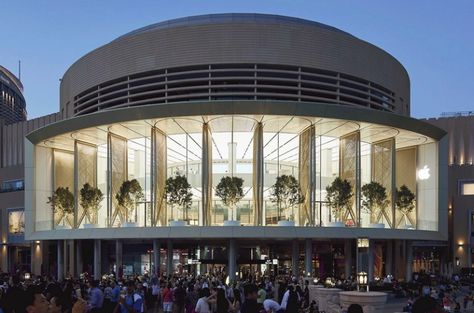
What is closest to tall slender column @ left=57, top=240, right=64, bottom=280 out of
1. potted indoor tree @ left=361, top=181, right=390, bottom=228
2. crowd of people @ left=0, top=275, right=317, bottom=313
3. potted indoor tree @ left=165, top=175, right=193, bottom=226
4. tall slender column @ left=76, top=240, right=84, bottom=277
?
tall slender column @ left=76, top=240, right=84, bottom=277

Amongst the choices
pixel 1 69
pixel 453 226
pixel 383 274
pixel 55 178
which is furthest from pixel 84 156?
pixel 1 69

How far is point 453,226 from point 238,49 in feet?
104

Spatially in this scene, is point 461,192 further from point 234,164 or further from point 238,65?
point 238,65

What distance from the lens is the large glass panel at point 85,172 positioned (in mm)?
51469

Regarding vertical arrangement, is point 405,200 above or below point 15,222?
above

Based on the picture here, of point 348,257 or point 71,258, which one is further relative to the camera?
point 71,258

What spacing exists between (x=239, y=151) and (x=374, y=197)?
12437 mm

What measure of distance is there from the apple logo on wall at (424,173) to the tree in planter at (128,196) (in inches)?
918

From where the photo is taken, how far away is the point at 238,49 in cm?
5003

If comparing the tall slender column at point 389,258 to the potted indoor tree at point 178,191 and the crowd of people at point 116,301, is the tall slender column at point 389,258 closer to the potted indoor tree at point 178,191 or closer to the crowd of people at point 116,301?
the potted indoor tree at point 178,191

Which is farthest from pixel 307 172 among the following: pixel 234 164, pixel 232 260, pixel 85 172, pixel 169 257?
pixel 85 172

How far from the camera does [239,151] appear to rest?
5466 cm

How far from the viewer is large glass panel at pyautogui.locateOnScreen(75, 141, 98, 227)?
51.5 meters

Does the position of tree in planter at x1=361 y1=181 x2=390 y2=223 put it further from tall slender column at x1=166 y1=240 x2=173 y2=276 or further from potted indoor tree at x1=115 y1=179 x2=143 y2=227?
potted indoor tree at x1=115 y1=179 x2=143 y2=227
